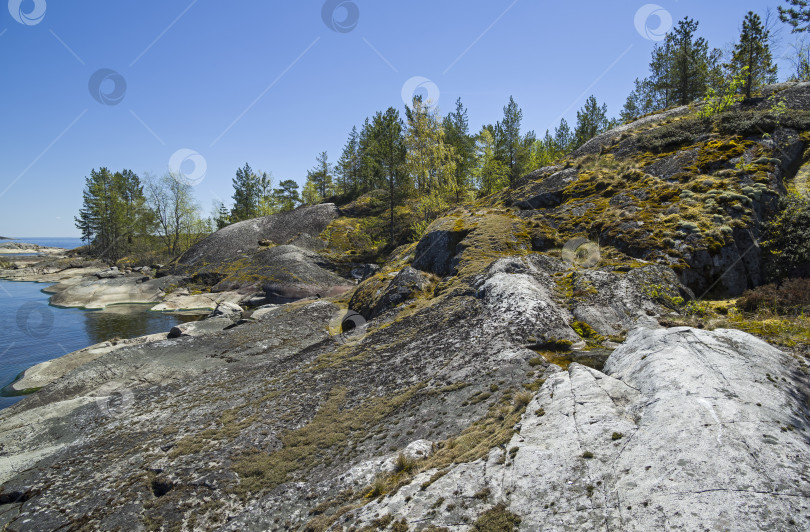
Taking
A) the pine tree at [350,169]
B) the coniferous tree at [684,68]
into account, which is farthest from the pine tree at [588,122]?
the pine tree at [350,169]

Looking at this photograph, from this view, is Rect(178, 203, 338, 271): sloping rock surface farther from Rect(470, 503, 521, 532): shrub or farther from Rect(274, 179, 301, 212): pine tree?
Rect(470, 503, 521, 532): shrub

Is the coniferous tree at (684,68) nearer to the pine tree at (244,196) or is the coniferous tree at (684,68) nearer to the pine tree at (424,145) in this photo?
the pine tree at (424,145)

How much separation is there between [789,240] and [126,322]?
6370 cm

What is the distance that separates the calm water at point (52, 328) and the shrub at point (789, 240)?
49186 millimetres

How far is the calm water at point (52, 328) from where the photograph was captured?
3369cm

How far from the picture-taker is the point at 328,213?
Answer: 289 ft

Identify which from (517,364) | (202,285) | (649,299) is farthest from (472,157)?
(517,364)

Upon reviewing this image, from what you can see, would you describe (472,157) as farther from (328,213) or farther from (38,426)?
(38,426)

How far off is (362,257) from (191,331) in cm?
3865

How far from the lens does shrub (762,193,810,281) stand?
19.4 metres

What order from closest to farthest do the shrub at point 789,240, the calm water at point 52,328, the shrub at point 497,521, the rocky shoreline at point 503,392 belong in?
the shrub at point 497,521
the rocky shoreline at point 503,392
the shrub at point 789,240
the calm water at point 52,328

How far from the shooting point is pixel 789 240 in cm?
2072

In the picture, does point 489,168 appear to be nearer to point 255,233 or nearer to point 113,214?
point 255,233

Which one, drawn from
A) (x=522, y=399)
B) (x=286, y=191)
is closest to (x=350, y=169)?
(x=286, y=191)
